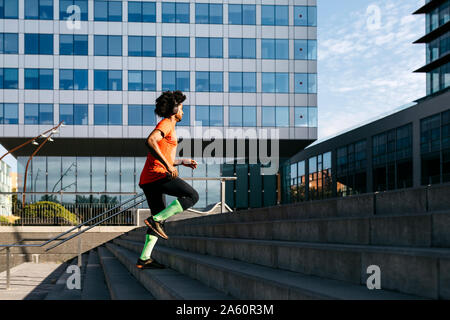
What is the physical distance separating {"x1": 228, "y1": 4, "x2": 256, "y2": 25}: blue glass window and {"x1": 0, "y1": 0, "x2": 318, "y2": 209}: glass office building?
0.26 feet

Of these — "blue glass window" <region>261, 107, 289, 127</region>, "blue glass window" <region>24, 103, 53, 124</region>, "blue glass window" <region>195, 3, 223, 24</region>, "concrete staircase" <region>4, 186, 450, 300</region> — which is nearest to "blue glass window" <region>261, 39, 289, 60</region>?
"blue glass window" <region>195, 3, 223, 24</region>

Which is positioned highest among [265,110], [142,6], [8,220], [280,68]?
[142,6]

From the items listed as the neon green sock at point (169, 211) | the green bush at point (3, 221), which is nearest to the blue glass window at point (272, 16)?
the green bush at point (3, 221)

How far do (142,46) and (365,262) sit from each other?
37706mm

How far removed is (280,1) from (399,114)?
13.2 meters

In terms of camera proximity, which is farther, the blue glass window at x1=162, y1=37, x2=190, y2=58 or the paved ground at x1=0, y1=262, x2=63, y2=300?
the blue glass window at x1=162, y1=37, x2=190, y2=58

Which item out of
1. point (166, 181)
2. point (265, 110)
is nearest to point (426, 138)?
point (265, 110)

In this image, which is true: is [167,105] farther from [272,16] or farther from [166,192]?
[272,16]

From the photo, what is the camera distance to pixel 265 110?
1549 inches

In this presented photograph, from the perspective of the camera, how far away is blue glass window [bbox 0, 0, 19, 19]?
125 ft

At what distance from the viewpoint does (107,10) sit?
128ft

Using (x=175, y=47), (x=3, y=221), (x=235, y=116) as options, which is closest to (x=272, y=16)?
(x=175, y=47)

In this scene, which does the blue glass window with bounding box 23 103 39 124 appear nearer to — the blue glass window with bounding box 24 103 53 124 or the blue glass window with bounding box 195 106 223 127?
the blue glass window with bounding box 24 103 53 124
